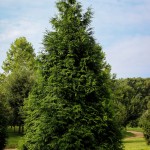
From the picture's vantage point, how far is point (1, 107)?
24.8 metres

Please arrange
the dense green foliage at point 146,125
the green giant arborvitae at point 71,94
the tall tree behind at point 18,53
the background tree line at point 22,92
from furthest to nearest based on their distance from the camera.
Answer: the tall tree behind at point 18,53 → the dense green foliage at point 146,125 → the background tree line at point 22,92 → the green giant arborvitae at point 71,94

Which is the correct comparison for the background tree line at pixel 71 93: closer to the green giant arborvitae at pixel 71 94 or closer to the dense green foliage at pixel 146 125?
the green giant arborvitae at pixel 71 94

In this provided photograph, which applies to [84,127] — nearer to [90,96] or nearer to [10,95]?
[90,96]

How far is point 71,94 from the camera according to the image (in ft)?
36.5

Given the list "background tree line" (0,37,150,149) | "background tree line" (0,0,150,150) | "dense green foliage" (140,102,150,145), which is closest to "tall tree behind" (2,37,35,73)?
"background tree line" (0,37,150,149)

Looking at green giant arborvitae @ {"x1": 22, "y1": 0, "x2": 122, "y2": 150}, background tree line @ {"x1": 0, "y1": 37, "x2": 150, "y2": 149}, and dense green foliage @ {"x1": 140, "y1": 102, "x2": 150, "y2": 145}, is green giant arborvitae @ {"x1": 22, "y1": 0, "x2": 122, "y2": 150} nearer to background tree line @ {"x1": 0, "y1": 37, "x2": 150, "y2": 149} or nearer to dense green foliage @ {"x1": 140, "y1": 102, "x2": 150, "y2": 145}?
background tree line @ {"x1": 0, "y1": 37, "x2": 150, "y2": 149}

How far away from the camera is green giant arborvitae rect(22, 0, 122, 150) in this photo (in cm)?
1074

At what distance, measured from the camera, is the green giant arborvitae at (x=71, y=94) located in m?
10.7

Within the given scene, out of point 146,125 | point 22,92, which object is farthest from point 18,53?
point 146,125

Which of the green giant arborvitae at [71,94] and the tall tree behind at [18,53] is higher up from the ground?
the tall tree behind at [18,53]

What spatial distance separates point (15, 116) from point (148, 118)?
1803cm

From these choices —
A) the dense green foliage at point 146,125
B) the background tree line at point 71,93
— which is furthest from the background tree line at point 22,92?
the background tree line at point 71,93

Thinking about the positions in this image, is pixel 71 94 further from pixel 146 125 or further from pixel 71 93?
pixel 146 125

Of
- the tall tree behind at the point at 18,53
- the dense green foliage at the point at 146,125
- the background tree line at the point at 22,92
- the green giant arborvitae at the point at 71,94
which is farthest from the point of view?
the tall tree behind at the point at 18,53
